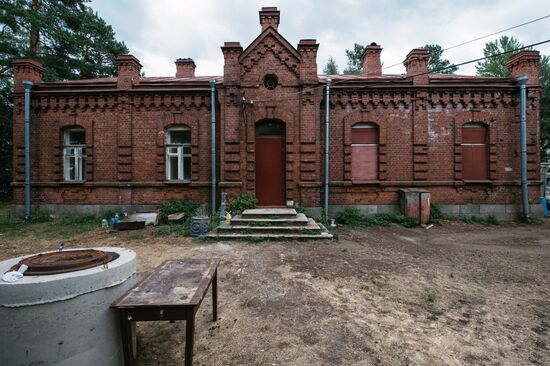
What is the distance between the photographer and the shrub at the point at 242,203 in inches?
383

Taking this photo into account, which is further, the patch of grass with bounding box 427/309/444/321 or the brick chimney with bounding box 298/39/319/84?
the brick chimney with bounding box 298/39/319/84

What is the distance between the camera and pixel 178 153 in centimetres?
1126

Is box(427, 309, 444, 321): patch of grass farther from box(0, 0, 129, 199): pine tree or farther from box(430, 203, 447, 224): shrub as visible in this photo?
box(0, 0, 129, 199): pine tree

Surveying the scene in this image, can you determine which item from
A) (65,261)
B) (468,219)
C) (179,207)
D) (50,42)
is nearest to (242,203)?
(179,207)

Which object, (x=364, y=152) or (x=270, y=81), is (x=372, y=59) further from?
(x=270, y=81)

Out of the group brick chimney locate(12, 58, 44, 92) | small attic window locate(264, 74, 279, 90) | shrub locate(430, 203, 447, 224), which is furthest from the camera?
brick chimney locate(12, 58, 44, 92)

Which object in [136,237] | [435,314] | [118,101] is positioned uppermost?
[118,101]

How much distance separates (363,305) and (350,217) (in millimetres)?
6646

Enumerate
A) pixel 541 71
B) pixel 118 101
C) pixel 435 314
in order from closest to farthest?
pixel 435 314
pixel 118 101
pixel 541 71

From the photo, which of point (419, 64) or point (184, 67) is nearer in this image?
point (419, 64)

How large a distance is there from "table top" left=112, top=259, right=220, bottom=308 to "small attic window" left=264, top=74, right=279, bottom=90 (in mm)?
8732

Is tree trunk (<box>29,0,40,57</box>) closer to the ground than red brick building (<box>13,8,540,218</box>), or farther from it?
farther from it

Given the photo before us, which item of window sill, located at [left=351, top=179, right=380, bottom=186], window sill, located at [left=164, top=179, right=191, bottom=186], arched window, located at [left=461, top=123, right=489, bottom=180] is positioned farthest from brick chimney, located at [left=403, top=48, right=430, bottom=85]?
window sill, located at [left=164, top=179, right=191, bottom=186]

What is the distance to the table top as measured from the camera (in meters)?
2.25
